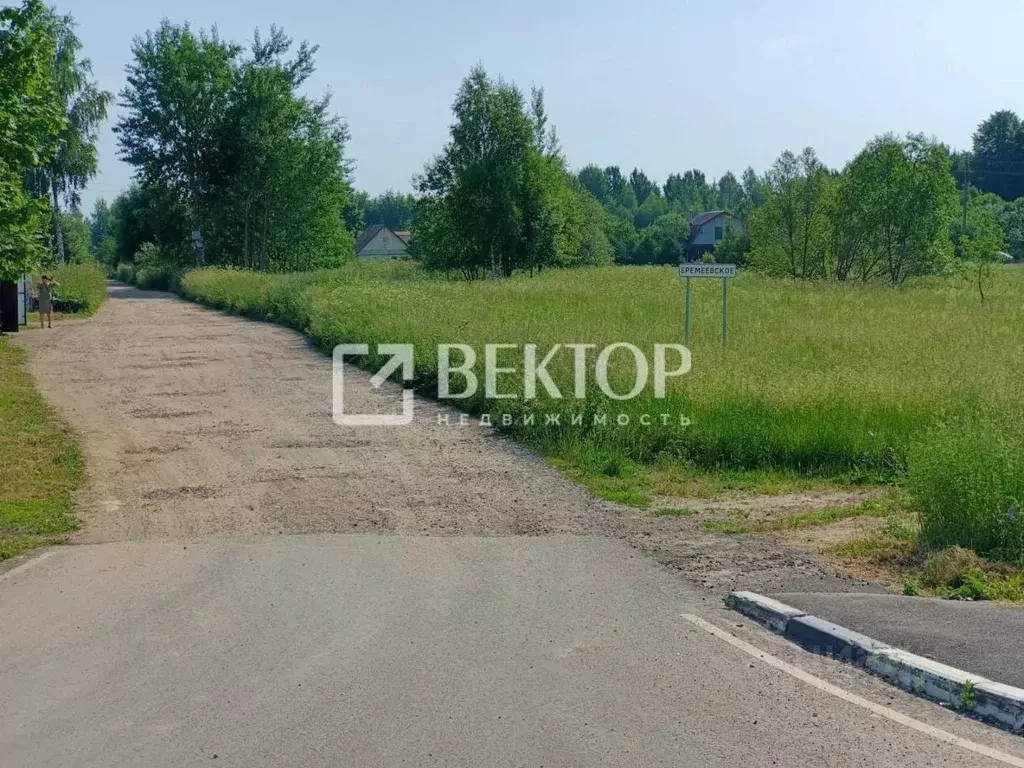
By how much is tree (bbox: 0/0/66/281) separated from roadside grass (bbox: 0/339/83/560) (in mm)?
2691

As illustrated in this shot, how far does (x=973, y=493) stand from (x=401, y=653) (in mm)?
5083

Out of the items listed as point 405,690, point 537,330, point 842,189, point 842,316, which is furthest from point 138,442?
point 842,189

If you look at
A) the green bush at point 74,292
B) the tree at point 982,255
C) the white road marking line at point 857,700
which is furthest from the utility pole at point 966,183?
the white road marking line at point 857,700

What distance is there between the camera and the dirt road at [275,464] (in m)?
10.5

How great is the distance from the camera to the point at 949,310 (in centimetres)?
3009

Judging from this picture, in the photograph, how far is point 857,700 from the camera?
5664 millimetres

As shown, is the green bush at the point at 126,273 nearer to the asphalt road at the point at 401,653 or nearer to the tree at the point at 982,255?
the tree at the point at 982,255

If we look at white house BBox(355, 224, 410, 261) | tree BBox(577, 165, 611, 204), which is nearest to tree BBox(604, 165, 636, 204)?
tree BBox(577, 165, 611, 204)

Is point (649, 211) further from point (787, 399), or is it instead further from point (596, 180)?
point (787, 399)

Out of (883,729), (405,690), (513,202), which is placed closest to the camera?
(883,729)

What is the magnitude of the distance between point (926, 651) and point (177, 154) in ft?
198

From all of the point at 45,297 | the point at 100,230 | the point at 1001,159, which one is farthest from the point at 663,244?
the point at 100,230

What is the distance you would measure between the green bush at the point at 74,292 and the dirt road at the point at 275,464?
15.1m

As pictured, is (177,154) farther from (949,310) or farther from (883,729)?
(883,729)
